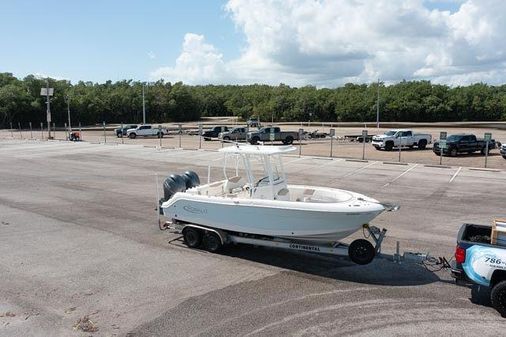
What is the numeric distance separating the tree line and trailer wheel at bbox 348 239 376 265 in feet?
281

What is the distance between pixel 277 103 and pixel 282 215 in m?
105

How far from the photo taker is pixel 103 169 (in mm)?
27094

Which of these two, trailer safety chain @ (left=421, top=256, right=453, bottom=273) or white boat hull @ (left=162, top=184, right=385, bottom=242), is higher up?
white boat hull @ (left=162, top=184, right=385, bottom=242)

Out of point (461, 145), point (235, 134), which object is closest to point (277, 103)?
point (235, 134)

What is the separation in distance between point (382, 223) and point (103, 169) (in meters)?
18.0

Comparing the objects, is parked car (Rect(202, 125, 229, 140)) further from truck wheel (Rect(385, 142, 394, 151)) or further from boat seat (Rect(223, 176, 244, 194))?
boat seat (Rect(223, 176, 244, 194))

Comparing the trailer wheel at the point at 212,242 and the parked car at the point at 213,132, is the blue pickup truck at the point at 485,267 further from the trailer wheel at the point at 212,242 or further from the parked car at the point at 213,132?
the parked car at the point at 213,132

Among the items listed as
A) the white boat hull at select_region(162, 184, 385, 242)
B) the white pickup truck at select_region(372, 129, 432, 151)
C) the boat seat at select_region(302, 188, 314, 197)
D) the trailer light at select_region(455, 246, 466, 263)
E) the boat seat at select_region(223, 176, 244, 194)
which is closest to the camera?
the trailer light at select_region(455, 246, 466, 263)

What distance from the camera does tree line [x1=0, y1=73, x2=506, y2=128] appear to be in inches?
3533

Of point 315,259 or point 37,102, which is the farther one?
point 37,102

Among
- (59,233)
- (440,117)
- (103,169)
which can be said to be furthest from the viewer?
(440,117)

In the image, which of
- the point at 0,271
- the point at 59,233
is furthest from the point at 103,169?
the point at 0,271

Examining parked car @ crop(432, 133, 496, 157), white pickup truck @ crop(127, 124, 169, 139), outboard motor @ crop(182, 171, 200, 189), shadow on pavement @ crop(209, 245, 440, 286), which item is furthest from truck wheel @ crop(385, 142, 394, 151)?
shadow on pavement @ crop(209, 245, 440, 286)

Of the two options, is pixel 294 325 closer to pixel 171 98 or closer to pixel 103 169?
pixel 103 169
